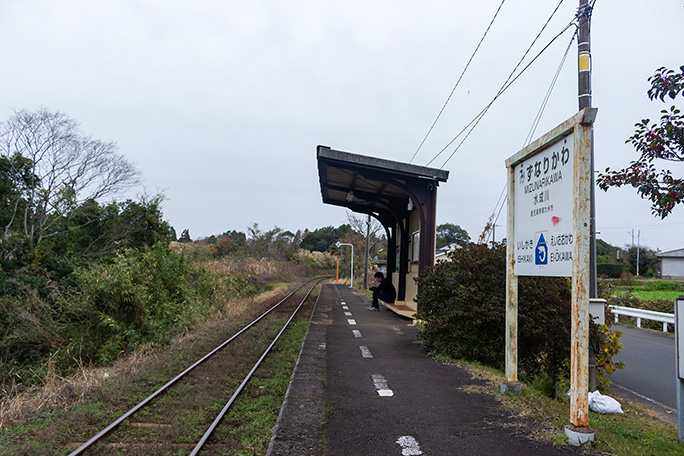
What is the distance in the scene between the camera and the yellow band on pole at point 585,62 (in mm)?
6845

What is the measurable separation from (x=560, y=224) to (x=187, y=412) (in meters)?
4.66

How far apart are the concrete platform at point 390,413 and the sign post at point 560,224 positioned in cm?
65

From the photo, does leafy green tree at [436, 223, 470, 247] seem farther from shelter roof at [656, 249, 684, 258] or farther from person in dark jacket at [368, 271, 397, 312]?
person in dark jacket at [368, 271, 397, 312]

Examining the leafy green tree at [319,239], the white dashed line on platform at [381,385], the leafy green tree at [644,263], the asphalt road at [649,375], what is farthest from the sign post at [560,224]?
the leafy green tree at [319,239]

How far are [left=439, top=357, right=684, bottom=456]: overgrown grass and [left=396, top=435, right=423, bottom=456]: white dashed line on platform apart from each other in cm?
111

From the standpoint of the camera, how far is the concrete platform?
4.27m

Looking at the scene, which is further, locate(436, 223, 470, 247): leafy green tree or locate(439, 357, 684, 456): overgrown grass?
locate(436, 223, 470, 247): leafy green tree

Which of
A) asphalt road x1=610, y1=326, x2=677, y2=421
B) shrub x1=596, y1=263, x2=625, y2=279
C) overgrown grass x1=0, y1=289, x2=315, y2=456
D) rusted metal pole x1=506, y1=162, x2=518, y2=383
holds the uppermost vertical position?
shrub x1=596, y1=263, x2=625, y2=279

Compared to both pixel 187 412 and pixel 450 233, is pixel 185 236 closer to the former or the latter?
pixel 450 233

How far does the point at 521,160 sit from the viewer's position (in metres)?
5.73

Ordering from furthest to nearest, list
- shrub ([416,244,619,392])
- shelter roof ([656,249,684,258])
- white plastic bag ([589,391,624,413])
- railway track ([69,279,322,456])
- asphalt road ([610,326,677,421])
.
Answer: shelter roof ([656,249,684,258]) < asphalt road ([610,326,677,421]) < shrub ([416,244,619,392]) < white plastic bag ([589,391,624,413]) < railway track ([69,279,322,456])

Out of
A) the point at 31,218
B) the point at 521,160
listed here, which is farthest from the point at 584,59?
the point at 31,218

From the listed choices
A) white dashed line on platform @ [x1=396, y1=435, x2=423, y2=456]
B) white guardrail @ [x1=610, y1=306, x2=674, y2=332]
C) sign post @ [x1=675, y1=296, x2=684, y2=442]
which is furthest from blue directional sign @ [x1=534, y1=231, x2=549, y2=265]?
white guardrail @ [x1=610, y1=306, x2=674, y2=332]

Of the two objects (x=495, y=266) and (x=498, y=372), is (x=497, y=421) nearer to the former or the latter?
(x=498, y=372)
